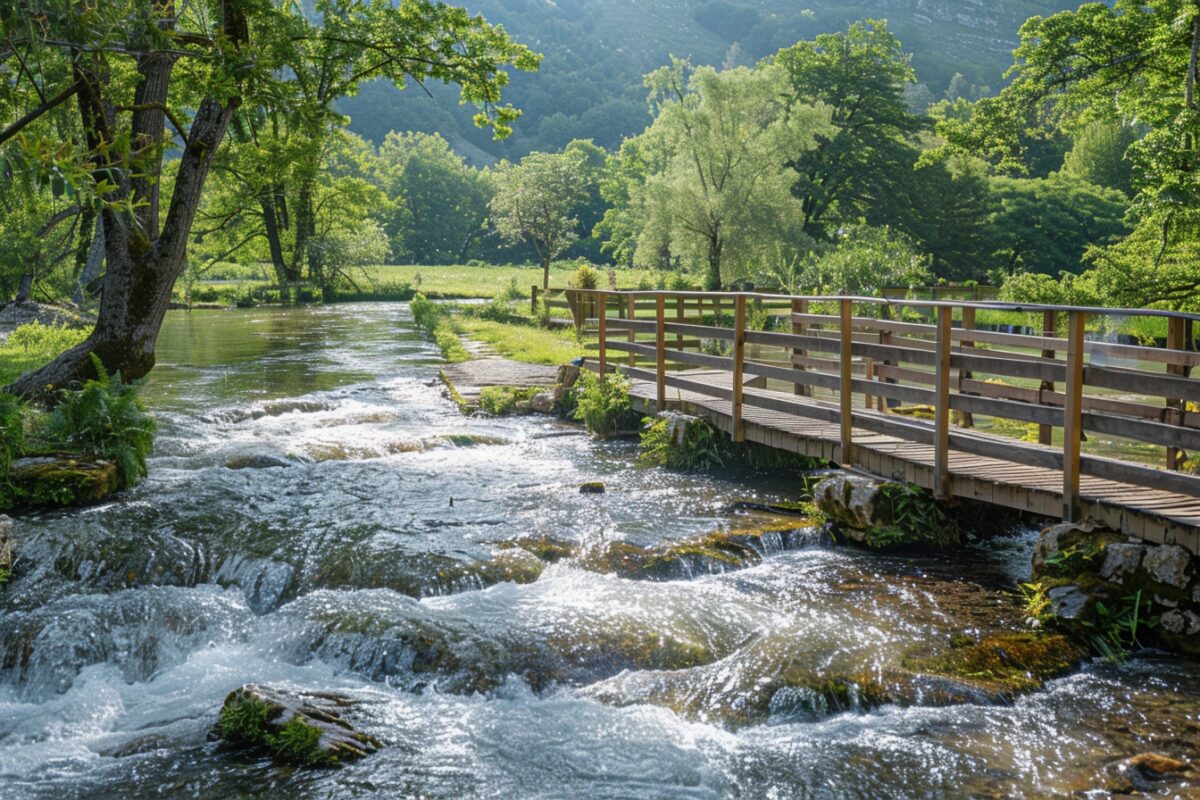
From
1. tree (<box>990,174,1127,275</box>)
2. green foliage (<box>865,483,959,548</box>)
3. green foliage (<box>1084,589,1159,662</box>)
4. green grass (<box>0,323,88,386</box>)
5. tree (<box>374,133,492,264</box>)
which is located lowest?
green foliage (<box>1084,589,1159,662</box>)

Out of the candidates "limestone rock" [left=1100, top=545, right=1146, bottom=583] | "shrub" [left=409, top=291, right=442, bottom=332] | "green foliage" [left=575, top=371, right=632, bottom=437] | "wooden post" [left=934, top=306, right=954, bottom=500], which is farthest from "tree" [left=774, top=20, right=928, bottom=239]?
"limestone rock" [left=1100, top=545, right=1146, bottom=583]

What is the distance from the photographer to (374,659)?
6941 millimetres

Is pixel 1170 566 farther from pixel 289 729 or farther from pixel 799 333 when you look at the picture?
pixel 799 333

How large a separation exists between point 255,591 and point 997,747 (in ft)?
18.2

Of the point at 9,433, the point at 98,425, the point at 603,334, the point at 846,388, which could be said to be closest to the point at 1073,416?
the point at 846,388

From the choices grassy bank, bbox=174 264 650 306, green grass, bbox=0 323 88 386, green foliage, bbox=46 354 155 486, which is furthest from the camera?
grassy bank, bbox=174 264 650 306

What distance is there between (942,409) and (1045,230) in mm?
54462

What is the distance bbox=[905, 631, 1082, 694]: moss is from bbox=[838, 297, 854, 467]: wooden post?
116 inches

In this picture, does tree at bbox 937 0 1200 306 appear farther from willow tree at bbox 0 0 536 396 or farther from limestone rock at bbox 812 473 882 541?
willow tree at bbox 0 0 536 396

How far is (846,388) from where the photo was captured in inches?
380

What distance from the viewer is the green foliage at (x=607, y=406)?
46.7ft

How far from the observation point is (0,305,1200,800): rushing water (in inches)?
219

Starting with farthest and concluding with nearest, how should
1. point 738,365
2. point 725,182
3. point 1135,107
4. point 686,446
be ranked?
point 725,182 → point 1135,107 → point 686,446 → point 738,365

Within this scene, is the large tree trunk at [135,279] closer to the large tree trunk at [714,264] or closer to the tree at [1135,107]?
the tree at [1135,107]
